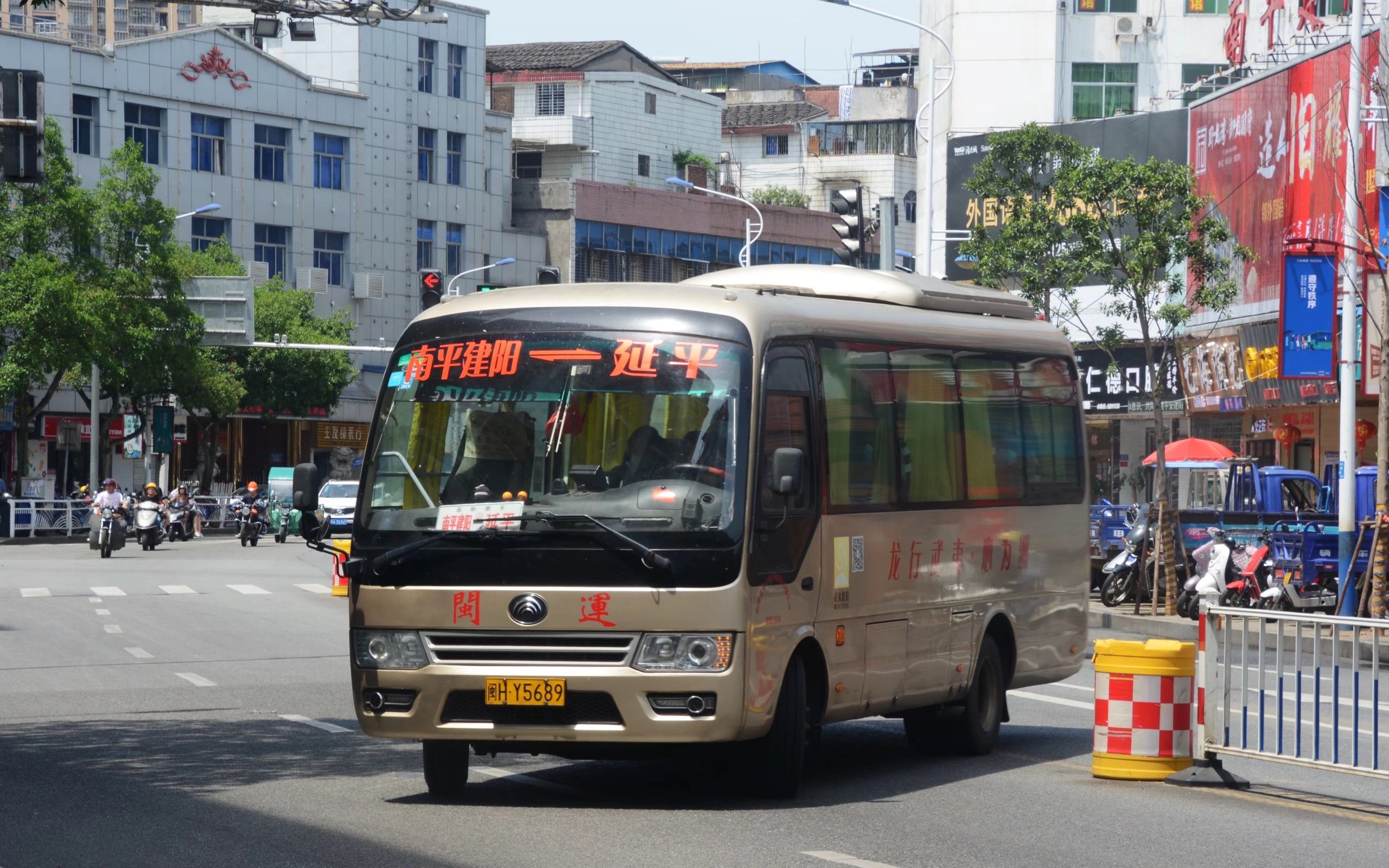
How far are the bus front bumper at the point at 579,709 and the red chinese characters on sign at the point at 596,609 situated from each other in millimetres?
221

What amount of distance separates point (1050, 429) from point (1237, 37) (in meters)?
33.9

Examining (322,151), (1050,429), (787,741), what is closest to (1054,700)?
(1050,429)

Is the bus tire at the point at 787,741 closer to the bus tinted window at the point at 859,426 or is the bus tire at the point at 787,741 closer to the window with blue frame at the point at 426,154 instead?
the bus tinted window at the point at 859,426

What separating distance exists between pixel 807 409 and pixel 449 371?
184 cm

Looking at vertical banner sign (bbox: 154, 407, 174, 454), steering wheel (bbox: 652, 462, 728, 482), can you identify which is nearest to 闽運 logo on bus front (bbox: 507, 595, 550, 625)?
steering wheel (bbox: 652, 462, 728, 482)

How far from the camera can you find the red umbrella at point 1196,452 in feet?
114

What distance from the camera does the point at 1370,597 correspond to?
22797 mm

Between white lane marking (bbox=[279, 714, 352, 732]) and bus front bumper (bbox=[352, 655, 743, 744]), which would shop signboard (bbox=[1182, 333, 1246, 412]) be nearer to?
white lane marking (bbox=[279, 714, 352, 732])

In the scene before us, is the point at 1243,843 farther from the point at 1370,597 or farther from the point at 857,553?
the point at 1370,597

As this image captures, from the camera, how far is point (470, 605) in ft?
32.1

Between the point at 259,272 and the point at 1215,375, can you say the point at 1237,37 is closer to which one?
the point at 1215,375

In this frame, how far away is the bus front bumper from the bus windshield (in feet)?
2.18

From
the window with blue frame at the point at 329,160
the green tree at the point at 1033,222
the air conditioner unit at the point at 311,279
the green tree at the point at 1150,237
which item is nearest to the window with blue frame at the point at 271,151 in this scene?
the window with blue frame at the point at 329,160

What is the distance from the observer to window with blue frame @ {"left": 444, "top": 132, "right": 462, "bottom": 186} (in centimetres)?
7606
